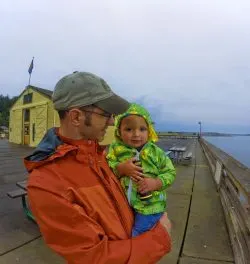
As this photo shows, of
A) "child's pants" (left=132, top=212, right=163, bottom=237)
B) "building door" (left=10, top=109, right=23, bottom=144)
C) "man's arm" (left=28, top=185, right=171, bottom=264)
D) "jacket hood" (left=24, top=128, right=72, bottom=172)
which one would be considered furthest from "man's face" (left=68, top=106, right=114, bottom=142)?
"building door" (left=10, top=109, right=23, bottom=144)

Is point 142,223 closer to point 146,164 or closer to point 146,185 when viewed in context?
point 146,185

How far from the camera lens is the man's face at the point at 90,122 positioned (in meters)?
1.64

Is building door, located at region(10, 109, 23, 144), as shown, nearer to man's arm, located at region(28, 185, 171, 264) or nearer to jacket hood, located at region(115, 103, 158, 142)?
jacket hood, located at region(115, 103, 158, 142)

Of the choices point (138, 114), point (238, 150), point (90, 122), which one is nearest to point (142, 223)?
point (90, 122)

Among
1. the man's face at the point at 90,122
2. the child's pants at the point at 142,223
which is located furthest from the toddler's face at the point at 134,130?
the man's face at the point at 90,122

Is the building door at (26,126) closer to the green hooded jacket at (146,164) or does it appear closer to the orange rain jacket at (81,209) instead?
the green hooded jacket at (146,164)

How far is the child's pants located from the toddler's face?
672 millimetres

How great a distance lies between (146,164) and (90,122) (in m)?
1.06

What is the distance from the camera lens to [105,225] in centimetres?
153

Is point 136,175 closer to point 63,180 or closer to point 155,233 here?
point 155,233

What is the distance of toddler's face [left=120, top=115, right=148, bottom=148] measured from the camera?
8.70 ft

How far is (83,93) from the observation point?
1620mm

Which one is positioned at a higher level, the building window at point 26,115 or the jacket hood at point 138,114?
the building window at point 26,115

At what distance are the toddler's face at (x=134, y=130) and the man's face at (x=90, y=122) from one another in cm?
95
